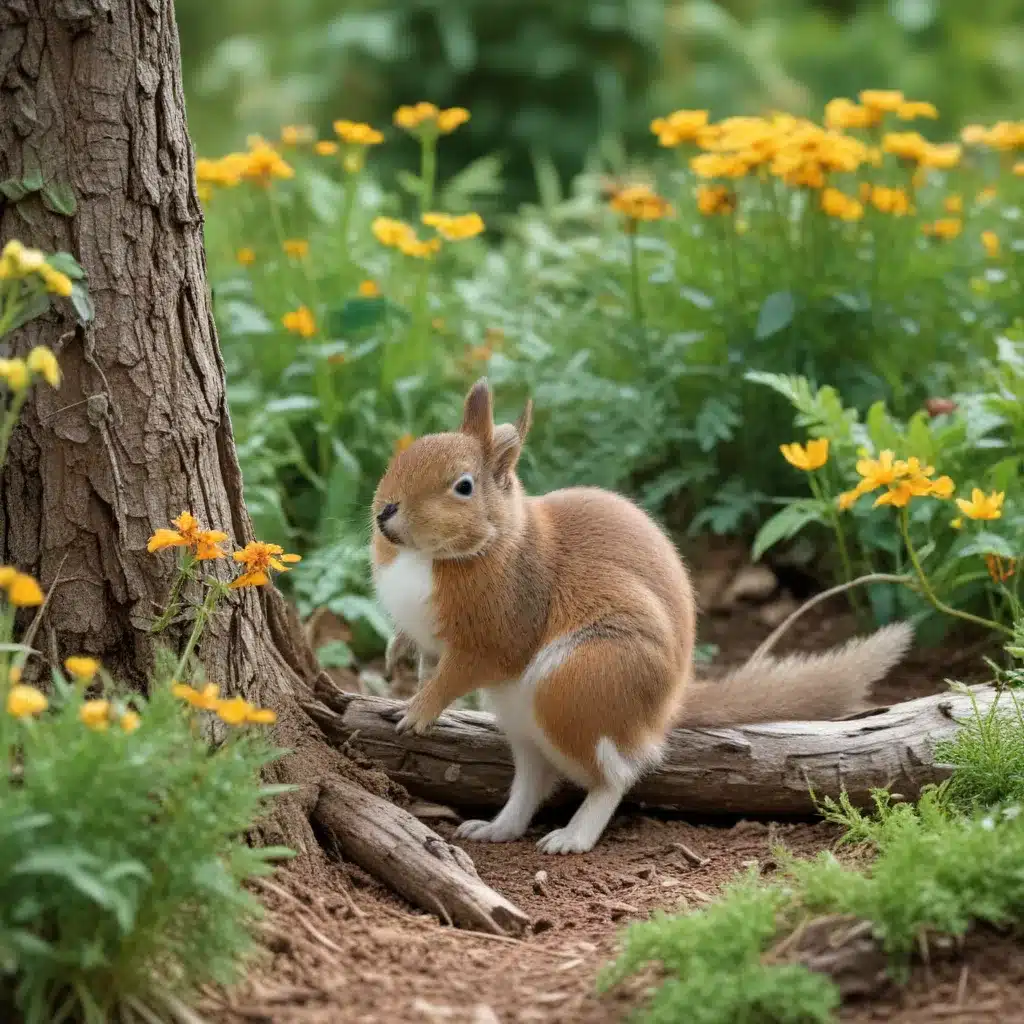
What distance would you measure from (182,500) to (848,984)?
1833 mm

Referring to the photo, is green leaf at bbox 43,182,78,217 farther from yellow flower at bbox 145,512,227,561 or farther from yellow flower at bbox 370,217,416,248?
yellow flower at bbox 370,217,416,248

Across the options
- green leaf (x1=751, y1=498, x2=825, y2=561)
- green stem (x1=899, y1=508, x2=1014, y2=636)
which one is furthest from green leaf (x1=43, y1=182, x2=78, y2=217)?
green leaf (x1=751, y1=498, x2=825, y2=561)

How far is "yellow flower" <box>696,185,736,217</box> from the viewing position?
5.25 metres

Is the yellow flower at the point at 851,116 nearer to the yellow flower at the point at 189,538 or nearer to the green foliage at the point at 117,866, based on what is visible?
the yellow flower at the point at 189,538

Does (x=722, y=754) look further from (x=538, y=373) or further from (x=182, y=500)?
(x=538, y=373)

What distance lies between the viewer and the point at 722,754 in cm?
405

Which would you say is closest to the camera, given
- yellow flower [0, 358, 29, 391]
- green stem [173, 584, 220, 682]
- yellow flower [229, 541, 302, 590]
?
yellow flower [0, 358, 29, 391]

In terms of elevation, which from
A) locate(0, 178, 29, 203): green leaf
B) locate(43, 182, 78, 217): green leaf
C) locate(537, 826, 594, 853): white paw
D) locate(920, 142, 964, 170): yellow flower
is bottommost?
locate(537, 826, 594, 853): white paw

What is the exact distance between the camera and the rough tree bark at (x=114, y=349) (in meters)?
3.21

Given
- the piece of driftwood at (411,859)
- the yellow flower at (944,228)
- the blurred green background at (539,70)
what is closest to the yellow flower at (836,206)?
the yellow flower at (944,228)

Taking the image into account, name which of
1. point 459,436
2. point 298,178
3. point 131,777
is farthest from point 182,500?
point 298,178

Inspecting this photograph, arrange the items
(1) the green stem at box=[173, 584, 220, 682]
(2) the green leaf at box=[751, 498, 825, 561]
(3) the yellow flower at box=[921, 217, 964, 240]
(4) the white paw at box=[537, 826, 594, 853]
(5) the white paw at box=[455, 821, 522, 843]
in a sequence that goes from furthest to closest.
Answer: (3) the yellow flower at box=[921, 217, 964, 240]
(2) the green leaf at box=[751, 498, 825, 561]
(5) the white paw at box=[455, 821, 522, 843]
(4) the white paw at box=[537, 826, 594, 853]
(1) the green stem at box=[173, 584, 220, 682]

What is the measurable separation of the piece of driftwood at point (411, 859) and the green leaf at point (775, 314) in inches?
89.7

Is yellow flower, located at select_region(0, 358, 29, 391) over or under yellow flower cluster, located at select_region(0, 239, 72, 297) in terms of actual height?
under
